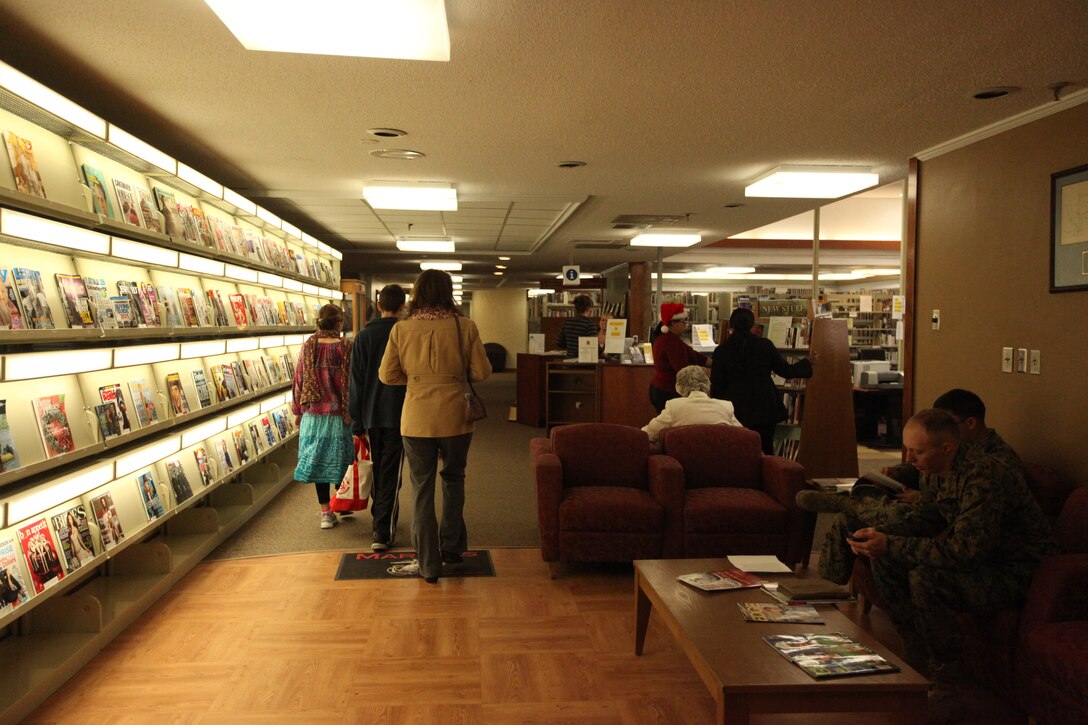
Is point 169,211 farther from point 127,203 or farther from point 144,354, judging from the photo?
point 144,354

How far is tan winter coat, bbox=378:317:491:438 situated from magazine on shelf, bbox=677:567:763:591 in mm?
1521

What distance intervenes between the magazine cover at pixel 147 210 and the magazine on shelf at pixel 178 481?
1.24 m

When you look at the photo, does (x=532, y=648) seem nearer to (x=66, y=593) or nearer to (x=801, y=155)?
(x=66, y=593)

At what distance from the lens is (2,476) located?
2551 millimetres

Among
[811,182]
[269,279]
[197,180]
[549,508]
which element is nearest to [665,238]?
[811,182]

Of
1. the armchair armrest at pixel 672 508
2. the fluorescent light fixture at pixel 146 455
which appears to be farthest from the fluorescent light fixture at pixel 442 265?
the armchair armrest at pixel 672 508

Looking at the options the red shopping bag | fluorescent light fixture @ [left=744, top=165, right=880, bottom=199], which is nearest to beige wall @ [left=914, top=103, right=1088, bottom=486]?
fluorescent light fixture @ [left=744, top=165, right=880, bottom=199]

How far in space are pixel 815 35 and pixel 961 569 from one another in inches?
83.9

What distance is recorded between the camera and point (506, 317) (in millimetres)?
24203

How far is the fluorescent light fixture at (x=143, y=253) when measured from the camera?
343cm

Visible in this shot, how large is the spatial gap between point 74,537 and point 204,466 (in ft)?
4.84

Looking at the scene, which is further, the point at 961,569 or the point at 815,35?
the point at 815,35

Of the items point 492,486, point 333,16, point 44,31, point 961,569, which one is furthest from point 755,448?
point 44,31

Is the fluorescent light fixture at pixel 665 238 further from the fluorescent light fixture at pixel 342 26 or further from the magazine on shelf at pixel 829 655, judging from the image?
the magazine on shelf at pixel 829 655
